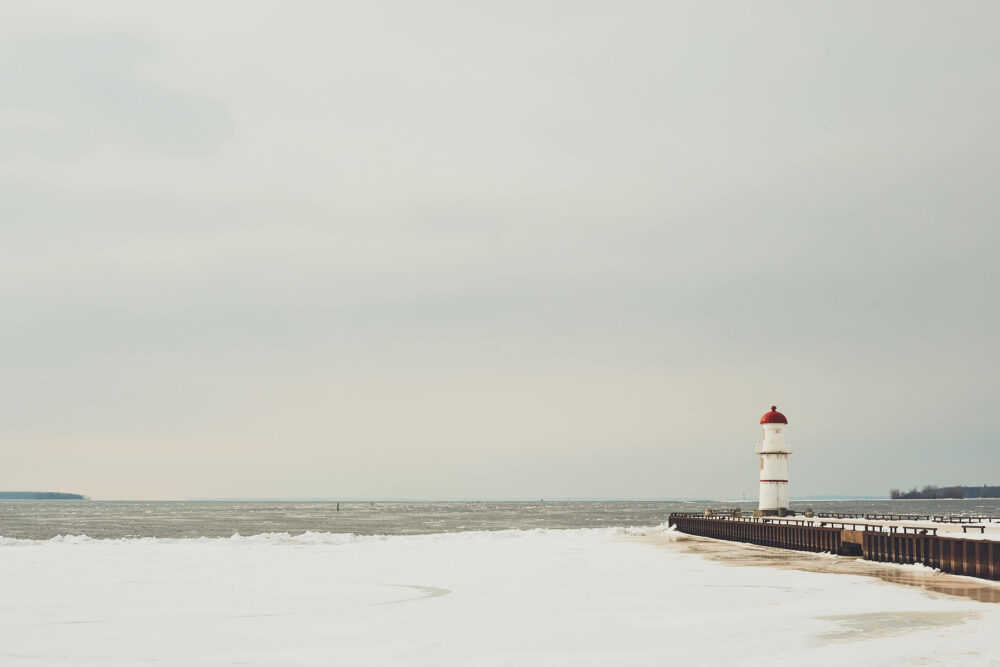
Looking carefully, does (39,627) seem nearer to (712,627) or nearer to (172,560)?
(712,627)

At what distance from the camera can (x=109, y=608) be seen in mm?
29078

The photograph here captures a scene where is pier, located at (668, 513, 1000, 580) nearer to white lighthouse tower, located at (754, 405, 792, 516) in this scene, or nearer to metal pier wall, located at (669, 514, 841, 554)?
Answer: metal pier wall, located at (669, 514, 841, 554)

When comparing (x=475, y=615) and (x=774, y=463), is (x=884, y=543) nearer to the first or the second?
(x=475, y=615)

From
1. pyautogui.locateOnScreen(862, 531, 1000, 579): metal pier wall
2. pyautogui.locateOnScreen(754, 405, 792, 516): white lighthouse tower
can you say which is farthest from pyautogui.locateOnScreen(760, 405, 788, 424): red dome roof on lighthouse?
pyautogui.locateOnScreen(862, 531, 1000, 579): metal pier wall

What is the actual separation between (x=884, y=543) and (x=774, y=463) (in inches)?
1263

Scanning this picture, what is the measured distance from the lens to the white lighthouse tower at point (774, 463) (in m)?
76.1

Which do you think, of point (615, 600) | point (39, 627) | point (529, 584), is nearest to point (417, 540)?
point (529, 584)

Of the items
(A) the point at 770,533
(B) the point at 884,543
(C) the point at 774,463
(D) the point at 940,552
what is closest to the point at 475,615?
(D) the point at 940,552

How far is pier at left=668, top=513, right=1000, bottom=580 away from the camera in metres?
35.3

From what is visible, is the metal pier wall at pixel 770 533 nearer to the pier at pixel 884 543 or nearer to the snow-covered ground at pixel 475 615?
the pier at pixel 884 543

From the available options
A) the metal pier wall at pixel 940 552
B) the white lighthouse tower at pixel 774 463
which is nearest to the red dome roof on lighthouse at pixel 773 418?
the white lighthouse tower at pixel 774 463

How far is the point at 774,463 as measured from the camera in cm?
7631

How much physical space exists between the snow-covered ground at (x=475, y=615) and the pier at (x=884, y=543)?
3.97m

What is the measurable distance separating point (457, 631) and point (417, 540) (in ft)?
169
